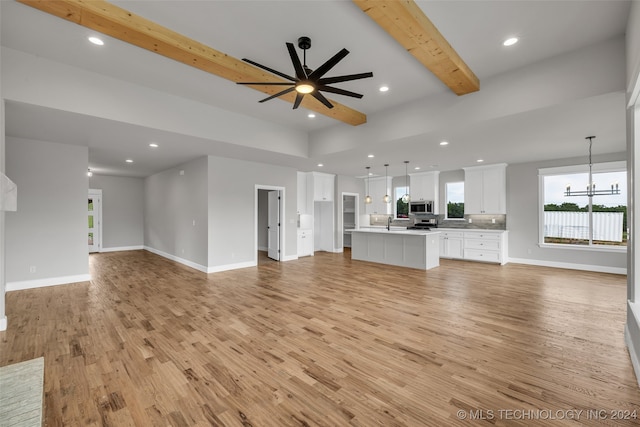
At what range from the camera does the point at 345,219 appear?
11.0 meters

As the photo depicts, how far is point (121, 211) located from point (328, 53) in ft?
33.0

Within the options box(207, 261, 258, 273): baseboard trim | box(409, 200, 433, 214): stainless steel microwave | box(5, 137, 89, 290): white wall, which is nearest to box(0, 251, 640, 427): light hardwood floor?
box(5, 137, 89, 290): white wall

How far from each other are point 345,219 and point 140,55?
8572 mm

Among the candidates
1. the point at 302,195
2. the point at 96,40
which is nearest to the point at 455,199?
the point at 302,195

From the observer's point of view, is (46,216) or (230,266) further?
(230,266)

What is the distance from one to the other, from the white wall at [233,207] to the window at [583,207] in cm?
719

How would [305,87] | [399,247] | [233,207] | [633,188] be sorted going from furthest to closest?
[399,247] < [233,207] < [305,87] < [633,188]

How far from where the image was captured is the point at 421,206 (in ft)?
30.4

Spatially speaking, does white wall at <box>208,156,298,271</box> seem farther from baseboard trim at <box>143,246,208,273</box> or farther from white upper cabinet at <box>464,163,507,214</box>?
white upper cabinet at <box>464,163,507,214</box>

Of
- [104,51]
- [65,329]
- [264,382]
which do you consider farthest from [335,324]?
[104,51]

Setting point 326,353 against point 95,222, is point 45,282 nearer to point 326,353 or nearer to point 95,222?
point 95,222

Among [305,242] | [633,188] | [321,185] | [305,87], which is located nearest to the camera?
[633,188]

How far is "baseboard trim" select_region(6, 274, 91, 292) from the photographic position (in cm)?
490

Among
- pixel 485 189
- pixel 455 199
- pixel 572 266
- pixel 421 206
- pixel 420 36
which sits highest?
pixel 420 36
